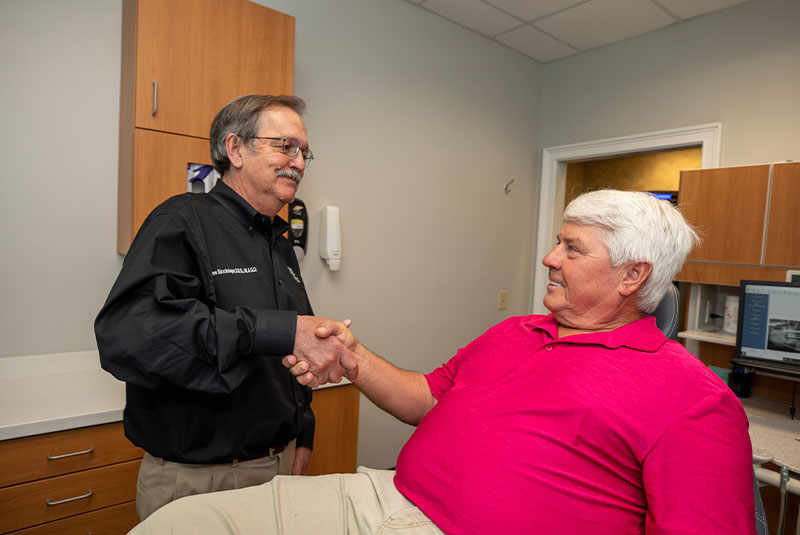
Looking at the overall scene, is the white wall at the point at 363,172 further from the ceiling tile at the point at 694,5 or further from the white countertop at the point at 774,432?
the white countertop at the point at 774,432

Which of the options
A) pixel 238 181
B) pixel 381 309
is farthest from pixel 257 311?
pixel 381 309

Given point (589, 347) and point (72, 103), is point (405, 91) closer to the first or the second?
point (72, 103)

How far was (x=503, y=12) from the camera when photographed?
320 cm

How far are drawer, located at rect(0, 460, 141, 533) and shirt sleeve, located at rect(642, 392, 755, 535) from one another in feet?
5.56

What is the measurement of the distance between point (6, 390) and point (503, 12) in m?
3.24

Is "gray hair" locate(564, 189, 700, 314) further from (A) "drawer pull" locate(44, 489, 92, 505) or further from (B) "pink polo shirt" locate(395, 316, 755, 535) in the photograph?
(A) "drawer pull" locate(44, 489, 92, 505)

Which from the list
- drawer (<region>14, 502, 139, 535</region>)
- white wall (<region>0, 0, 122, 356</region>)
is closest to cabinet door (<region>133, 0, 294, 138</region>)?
white wall (<region>0, 0, 122, 356</region>)

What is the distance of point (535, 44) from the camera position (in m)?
3.65

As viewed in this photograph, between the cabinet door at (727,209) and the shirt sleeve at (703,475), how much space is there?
194 cm

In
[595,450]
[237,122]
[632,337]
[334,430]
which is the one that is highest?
[237,122]

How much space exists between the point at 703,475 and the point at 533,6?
293 cm

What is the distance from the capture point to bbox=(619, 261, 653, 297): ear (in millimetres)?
1279

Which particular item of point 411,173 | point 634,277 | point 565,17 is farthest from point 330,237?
point 565,17

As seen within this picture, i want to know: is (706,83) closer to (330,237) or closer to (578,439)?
(330,237)
